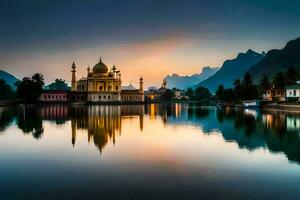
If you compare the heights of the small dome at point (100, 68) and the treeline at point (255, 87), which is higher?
the small dome at point (100, 68)

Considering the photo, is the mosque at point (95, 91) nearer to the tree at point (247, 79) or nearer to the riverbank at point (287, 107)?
the tree at point (247, 79)

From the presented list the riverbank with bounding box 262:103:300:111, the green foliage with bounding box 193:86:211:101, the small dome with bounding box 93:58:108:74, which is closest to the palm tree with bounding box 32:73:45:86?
the small dome with bounding box 93:58:108:74

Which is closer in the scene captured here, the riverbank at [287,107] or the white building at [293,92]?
the riverbank at [287,107]

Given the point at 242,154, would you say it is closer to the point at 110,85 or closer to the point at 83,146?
the point at 83,146

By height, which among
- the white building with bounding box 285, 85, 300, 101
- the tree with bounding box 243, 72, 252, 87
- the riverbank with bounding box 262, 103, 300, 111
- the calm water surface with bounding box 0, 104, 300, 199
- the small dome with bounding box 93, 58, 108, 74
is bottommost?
the calm water surface with bounding box 0, 104, 300, 199

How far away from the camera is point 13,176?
1198 cm

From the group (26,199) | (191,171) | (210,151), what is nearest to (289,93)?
(210,151)

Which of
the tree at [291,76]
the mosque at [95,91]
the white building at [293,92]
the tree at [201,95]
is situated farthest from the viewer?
the tree at [201,95]

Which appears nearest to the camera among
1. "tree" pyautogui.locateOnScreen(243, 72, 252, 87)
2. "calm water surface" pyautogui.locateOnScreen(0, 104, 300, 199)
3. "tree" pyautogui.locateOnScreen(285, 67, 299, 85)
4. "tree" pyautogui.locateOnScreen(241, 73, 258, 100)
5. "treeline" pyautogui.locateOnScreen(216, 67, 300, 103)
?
"calm water surface" pyautogui.locateOnScreen(0, 104, 300, 199)

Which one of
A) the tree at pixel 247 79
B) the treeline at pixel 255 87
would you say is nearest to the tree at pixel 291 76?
the treeline at pixel 255 87

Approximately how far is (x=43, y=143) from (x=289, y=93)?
5952 cm

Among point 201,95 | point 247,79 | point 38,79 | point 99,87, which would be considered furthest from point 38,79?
point 201,95

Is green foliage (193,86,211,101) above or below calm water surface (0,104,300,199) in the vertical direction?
above

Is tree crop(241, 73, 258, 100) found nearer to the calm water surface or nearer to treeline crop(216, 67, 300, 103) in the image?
treeline crop(216, 67, 300, 103)
